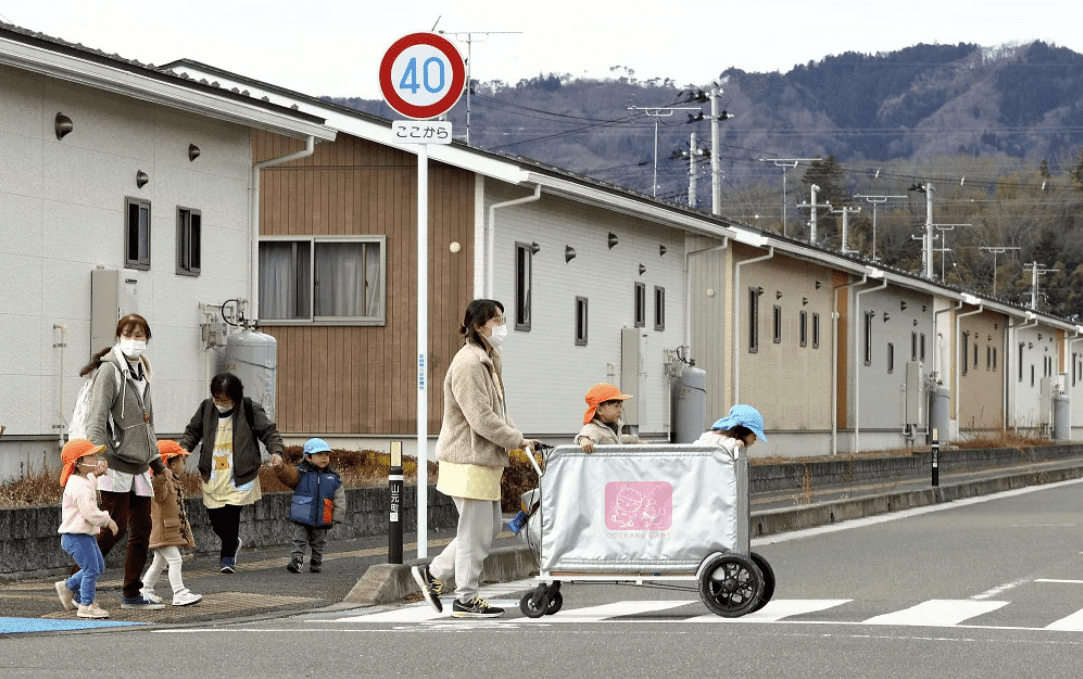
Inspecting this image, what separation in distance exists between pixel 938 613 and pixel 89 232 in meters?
9.90

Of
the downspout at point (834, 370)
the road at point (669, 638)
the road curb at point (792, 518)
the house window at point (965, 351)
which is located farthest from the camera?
the house window at point (965, 351)

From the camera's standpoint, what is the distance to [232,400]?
1372 cm

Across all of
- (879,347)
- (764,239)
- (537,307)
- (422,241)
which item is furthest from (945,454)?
(422,241)

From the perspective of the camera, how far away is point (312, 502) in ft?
46.2

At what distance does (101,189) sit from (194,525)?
4.32 m

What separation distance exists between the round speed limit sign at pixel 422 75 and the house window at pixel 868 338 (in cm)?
3452

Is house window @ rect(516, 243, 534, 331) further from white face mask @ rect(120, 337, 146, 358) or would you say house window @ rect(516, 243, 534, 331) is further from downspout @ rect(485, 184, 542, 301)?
white face mask @ rect(120, 337, 146, 358)

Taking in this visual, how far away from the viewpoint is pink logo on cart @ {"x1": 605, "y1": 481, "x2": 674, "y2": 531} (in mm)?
10758

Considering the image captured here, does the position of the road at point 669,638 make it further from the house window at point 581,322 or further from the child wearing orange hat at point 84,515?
the house window at point 581,322

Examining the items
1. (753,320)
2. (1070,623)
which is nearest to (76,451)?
(1070,623)

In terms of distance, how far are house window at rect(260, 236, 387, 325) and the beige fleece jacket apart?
1498 cm

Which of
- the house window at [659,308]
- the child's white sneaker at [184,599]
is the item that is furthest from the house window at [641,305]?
the child's white sneaker at [184,599]

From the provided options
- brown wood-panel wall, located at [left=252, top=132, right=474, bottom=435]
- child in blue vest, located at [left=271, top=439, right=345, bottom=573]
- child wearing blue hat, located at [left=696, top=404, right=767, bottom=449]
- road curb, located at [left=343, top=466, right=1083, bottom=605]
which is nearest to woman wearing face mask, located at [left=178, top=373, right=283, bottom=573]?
child in blue vest, located at [left=271, top=439, right=345, bottom=573]

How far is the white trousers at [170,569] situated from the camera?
11227mm
